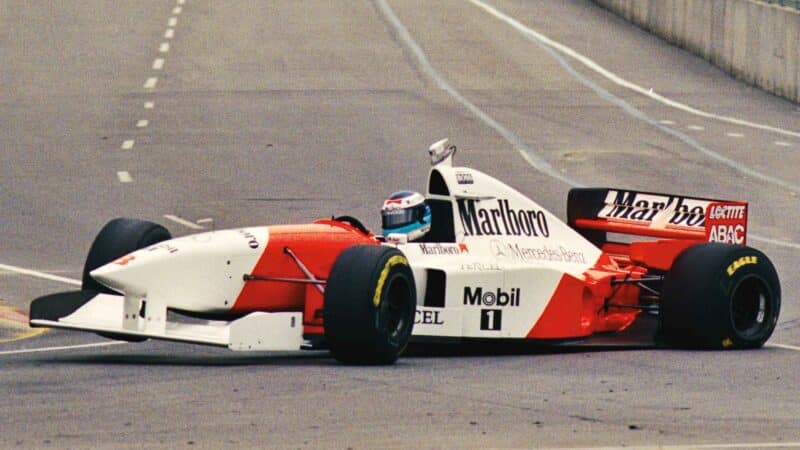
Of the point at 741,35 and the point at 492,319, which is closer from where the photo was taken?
the point at 492,319

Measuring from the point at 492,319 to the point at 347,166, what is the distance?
51.4 feet

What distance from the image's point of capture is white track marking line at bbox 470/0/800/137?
3719 cm

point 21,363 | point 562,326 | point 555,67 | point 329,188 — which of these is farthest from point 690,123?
point 21,363

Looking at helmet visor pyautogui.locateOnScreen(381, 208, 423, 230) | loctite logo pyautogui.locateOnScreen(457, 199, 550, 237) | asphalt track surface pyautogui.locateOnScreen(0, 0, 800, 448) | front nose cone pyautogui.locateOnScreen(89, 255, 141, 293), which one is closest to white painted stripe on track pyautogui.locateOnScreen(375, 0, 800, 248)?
asphalt track surface pyautogui.locateOnScreen(0, 0, 800, 448)

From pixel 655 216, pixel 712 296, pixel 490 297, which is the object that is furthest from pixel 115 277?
pixel 655 216

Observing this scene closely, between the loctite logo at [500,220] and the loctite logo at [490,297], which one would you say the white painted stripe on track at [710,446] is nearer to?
the loctite logo at [490,297]

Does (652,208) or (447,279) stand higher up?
(652,208)

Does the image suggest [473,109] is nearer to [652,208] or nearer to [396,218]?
[652,208]

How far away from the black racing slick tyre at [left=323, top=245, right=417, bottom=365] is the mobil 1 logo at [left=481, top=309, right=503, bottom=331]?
138cm

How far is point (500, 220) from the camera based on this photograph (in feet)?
48.5

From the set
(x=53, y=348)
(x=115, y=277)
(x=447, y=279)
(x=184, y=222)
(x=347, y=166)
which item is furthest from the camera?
(x=347, y=166)

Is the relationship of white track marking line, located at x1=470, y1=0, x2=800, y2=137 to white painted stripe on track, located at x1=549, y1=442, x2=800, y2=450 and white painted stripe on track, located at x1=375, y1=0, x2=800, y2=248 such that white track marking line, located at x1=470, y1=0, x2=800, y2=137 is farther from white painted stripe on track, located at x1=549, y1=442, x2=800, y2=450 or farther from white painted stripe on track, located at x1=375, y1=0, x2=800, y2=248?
white painted stripe on track, located at x1=549, y1=442, x2=800, y2=450

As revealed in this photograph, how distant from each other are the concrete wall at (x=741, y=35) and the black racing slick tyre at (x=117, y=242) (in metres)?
27.2

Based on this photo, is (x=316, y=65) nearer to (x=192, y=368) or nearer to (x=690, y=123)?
(x=690, y=123)
